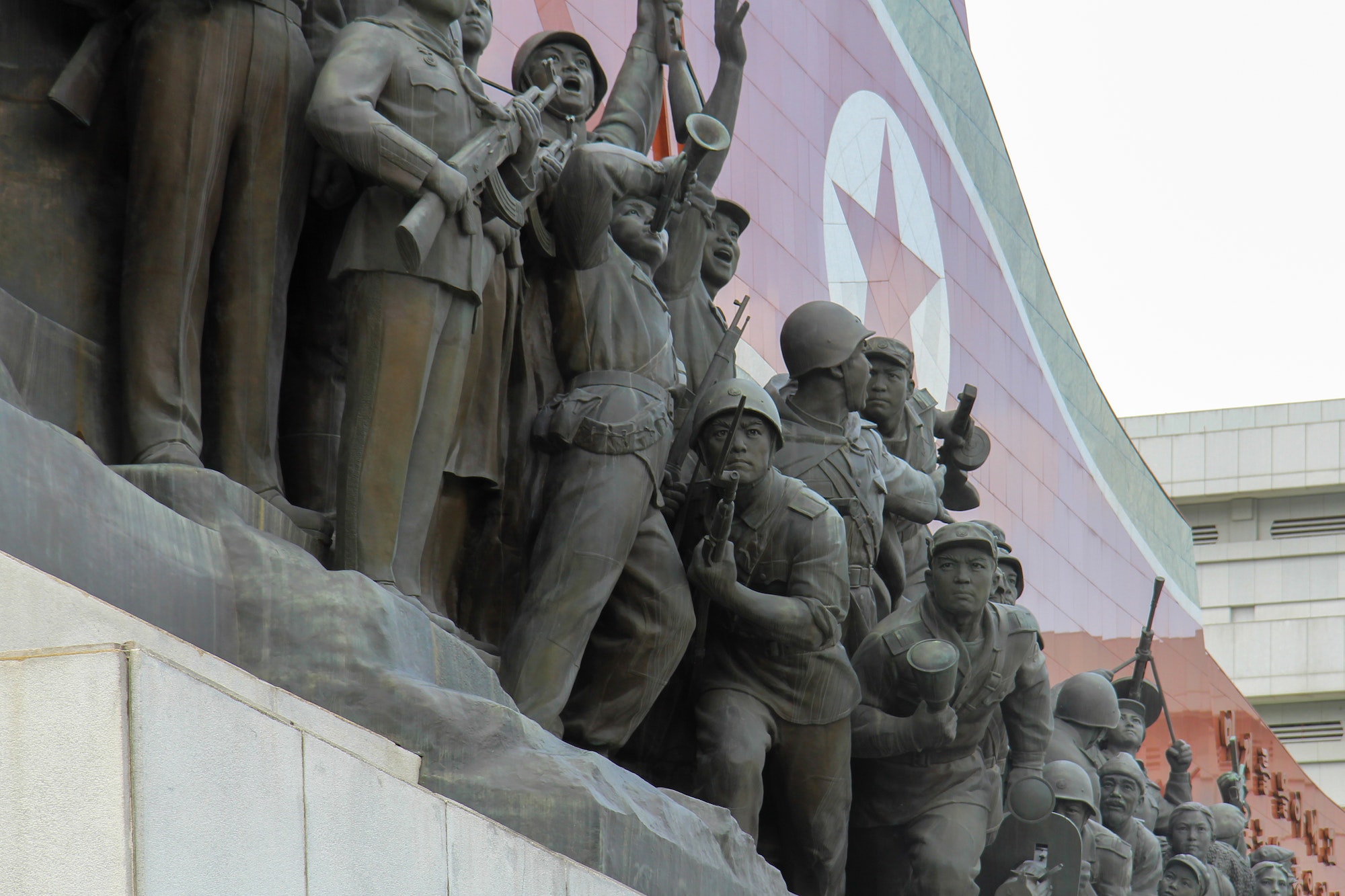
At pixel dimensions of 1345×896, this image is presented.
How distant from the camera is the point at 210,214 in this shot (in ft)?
18.8

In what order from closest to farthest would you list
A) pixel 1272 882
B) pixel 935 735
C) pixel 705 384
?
pixel 705 384, pixel 935 735, pixel 1272 882

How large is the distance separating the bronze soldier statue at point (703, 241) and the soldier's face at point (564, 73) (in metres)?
0.51

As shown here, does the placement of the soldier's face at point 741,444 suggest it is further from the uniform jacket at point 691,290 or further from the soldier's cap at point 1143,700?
the soldier's cap at point 1143,700

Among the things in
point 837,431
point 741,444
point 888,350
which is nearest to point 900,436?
point 888,350

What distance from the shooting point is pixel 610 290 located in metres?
7.10

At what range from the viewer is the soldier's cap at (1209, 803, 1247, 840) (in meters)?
16.1

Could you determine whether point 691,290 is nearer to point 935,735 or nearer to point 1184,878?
point 935,735

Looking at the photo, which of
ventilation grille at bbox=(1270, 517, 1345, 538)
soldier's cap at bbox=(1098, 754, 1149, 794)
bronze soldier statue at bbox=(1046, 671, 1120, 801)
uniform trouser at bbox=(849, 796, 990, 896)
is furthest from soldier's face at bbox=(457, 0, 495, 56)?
ventilation grille at bbox=(1270, 517, 1345, 538)

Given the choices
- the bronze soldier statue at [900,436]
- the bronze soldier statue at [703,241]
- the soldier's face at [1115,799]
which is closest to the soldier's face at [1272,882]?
Result: the soldier's face at [1115,799]

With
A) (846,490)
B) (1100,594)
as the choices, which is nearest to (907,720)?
(846,490)

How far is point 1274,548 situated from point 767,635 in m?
27.3

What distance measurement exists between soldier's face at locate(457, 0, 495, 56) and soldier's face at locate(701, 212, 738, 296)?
1.65 metres

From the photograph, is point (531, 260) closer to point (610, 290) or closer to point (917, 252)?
point (610, 290)

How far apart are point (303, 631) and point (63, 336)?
110cm
